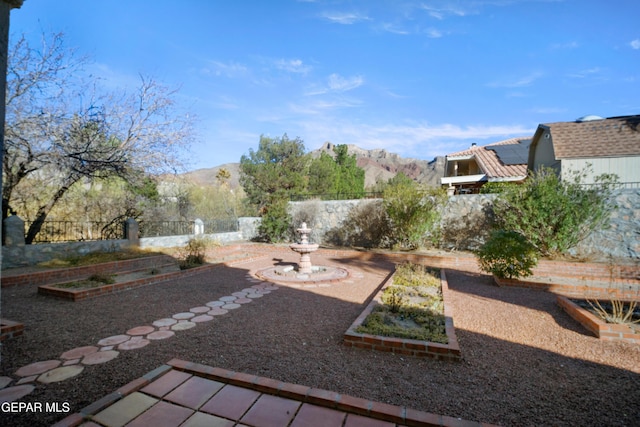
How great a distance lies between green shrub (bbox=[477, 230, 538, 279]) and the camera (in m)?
6.55

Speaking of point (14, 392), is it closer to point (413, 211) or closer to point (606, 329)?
point (606, 329)

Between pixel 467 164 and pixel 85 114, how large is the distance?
2058 cm

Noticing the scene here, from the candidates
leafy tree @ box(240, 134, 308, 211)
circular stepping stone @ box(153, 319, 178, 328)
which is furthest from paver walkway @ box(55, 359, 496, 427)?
leafy tree @ box(240, 134, 308, 211)

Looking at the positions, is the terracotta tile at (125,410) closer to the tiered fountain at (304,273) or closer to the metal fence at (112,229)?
the tiered fountain at (304,273)

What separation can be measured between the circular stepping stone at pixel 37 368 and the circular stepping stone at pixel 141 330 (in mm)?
826

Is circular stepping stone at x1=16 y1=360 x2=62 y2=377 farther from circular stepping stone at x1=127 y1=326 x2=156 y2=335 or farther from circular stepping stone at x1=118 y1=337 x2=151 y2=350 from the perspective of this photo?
circular stepping stone at x1=127 y1=326 x2=156 y2=335

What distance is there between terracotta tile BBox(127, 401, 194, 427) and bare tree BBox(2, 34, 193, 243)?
7972 mm

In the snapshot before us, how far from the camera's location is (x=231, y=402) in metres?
2.31

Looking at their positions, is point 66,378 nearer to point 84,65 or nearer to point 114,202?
point 84,65

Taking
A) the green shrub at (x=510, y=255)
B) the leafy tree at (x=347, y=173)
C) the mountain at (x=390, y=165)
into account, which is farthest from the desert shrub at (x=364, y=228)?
the mountain at (x=390, y=165)

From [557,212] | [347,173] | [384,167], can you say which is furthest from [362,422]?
[384,167]

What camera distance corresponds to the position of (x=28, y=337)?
141 inches

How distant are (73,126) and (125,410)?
8.59 metres

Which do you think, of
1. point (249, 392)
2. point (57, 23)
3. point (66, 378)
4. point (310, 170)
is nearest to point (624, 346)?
point (249, 392)
